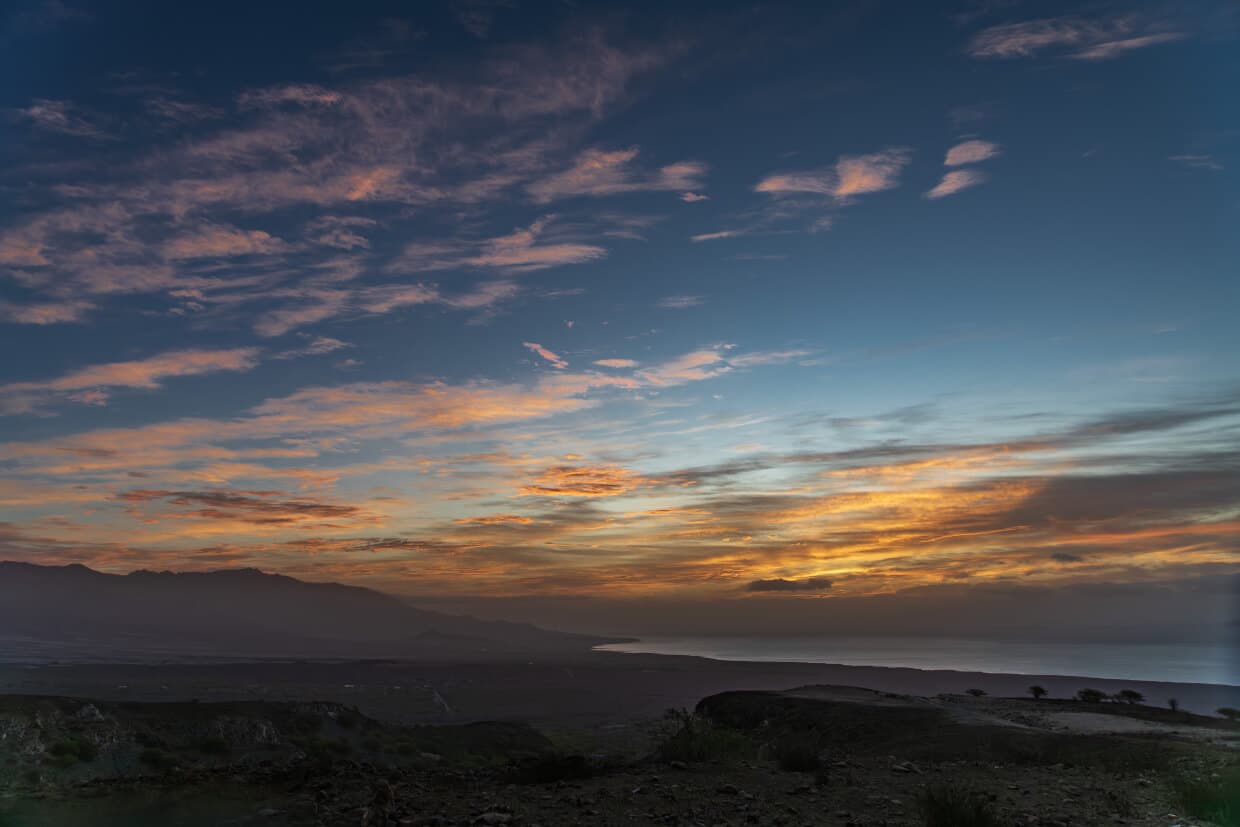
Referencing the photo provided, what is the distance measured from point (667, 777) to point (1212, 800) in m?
9.83

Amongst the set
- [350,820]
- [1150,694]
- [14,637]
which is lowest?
[14,637]

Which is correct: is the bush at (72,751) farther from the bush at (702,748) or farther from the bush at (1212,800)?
the bush at (1212,800)

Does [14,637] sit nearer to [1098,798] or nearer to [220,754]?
[220,754]

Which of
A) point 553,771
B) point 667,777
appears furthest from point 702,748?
point 553,771

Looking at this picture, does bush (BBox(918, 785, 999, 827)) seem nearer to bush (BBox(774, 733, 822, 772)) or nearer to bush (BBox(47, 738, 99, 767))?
bush (BBox(774, 733, 822, 772))

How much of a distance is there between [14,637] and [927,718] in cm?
24240

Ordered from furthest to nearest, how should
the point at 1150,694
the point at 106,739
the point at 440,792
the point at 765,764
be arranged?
the point at 1150,694 → the point at 106,739 → the point at 765,764 → the point at 440,792

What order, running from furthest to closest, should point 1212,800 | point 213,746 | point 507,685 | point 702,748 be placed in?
point 507,685
point 213,746
point 702,748
point 1212,800

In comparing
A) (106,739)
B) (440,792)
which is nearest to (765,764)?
(440,792)

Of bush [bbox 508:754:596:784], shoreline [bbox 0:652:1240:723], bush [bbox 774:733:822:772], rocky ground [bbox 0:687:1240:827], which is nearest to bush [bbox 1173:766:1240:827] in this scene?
rocky ground [bbox 0:687:1240:827]

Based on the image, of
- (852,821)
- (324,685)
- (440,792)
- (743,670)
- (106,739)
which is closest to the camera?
(852,821)

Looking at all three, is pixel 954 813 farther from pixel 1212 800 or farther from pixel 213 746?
pixel 213 746

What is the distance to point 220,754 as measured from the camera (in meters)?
25.8

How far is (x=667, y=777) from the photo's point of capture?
15492mm
